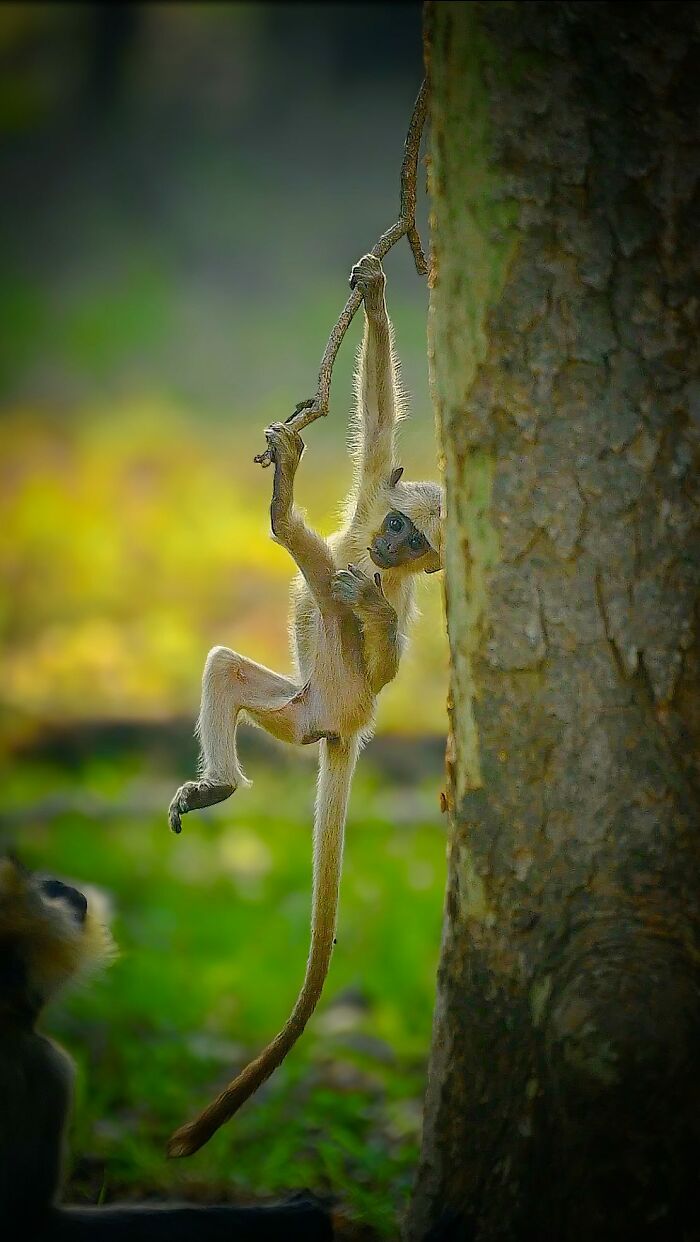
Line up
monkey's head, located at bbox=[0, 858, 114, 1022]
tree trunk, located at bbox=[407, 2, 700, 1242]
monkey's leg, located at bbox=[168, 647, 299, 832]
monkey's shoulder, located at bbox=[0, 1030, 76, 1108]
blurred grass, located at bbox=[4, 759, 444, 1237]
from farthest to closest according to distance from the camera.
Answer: blurred grass, located at bbox=[4, 759, 444, 1237] → monkey's leg, located at bbox=[168, 647, 299, 832] → monkey's head, located at bbox=[0, 858, 114, 1022] → monkey's shoulder, located at bbox=[0, 1030, 76, 1108] → tree trunk, located at bbox=[407, 2, 700, 1242]

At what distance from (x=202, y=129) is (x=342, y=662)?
8.27 meters

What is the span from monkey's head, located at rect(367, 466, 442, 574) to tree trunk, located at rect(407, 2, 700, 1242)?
715mm

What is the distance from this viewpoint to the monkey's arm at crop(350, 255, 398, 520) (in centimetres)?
324

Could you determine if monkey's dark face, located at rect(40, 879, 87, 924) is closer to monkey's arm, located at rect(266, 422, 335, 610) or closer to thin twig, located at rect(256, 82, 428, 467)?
monkey's arm, located at rect(266, 422, 335, 610)

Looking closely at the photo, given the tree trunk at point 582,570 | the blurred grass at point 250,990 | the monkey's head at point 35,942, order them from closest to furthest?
the tree trunk at point 582,570, the monkey's head at point 35,942, the blurred grass at point 250,990

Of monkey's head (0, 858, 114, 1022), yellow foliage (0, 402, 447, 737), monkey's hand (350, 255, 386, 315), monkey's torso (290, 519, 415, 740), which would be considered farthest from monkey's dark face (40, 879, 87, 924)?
yellow foliage (0, 402, 447, 737)

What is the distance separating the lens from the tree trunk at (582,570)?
7.37 ft

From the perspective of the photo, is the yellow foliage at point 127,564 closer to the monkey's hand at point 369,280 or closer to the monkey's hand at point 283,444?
the monkey's hand at point 369,280

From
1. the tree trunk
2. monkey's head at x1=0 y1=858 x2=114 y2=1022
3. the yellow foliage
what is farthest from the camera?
the yellow foliage

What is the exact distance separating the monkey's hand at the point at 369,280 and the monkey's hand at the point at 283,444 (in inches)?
17.8

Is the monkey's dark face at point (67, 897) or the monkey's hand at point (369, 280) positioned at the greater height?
the monkey's hand at point (369, 280)

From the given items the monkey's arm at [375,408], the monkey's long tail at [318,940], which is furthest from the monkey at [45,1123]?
the monkey's arm at [375,408]

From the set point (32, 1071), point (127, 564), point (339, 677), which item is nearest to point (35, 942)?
point (32, 1071)

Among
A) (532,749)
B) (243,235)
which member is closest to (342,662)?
(532,749)
